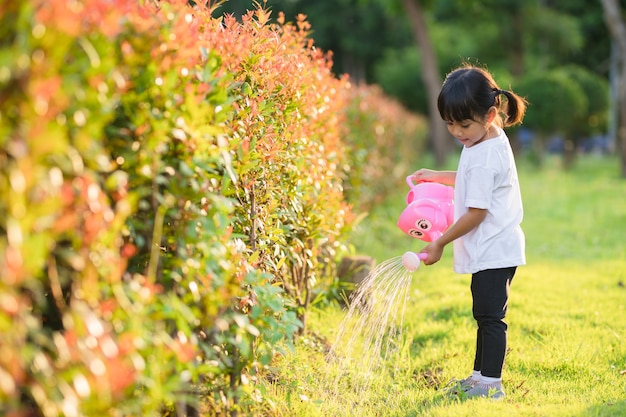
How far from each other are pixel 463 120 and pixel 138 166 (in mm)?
1731

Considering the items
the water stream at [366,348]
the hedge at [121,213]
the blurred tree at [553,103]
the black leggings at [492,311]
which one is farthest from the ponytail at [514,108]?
the blurred tree at [553,103]

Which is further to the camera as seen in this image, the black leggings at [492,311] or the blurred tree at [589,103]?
the blurred tree at [589,103]

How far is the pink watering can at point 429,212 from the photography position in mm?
3521

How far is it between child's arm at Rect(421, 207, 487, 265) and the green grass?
717 millimetres

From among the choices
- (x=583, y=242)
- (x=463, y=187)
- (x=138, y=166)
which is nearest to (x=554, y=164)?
(x=583, y=242)

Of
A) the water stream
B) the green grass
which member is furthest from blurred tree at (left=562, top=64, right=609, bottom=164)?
the water stream

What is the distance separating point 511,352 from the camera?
402 cm

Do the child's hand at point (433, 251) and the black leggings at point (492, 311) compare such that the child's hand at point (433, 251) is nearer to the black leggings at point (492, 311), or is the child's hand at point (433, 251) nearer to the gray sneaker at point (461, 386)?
the black leggings at point (492, 311)

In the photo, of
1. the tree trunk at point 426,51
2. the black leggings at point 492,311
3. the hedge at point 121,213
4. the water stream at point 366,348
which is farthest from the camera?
the tree trunk at point 426,51

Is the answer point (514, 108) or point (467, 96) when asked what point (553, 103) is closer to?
point (514, 108)

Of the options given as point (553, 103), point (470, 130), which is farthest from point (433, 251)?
point (553, 103)

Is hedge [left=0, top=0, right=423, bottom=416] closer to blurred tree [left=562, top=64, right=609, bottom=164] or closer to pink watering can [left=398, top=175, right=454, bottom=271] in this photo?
pink watering can [left=398, top=175, right=454, bottom=271]

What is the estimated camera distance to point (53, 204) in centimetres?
158

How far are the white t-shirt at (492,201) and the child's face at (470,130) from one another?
0.04 metres
